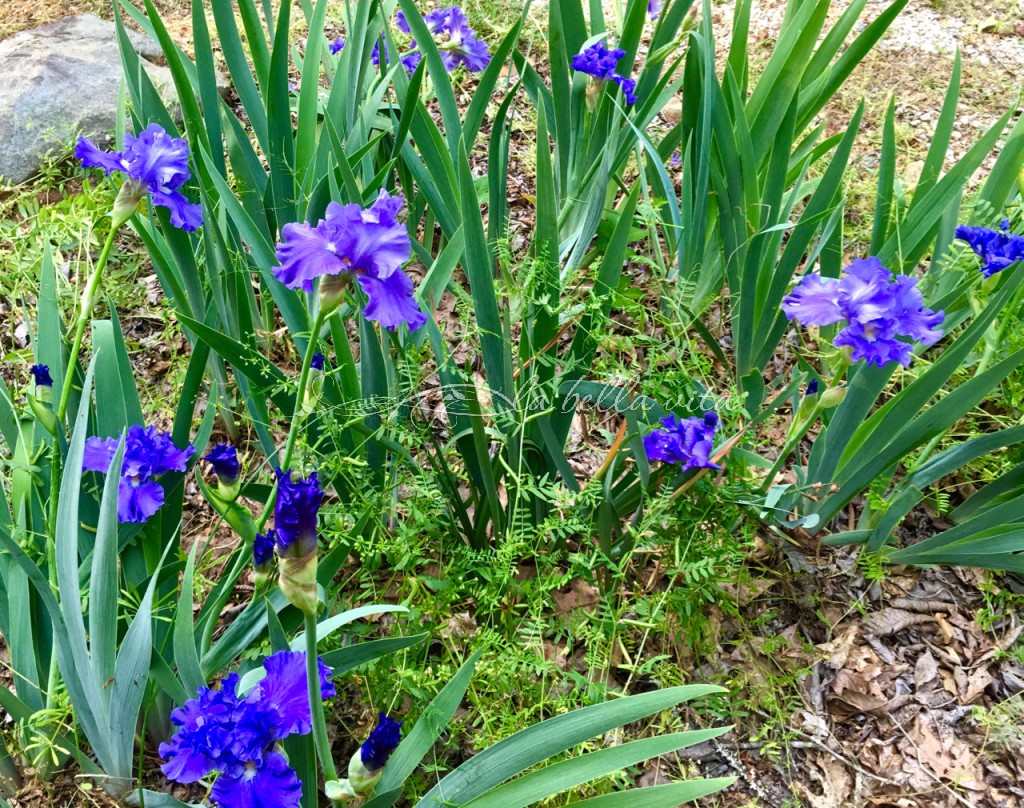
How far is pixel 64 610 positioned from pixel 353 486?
0.43 meters

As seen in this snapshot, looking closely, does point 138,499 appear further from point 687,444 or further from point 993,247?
point 993,247

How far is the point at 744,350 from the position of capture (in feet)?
5.30

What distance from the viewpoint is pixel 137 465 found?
109cm

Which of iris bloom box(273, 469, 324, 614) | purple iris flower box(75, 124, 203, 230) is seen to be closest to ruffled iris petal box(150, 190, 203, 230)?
purple iris flower box(75, 124, 203, 230)

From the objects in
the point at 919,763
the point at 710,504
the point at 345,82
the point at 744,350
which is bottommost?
the point at 919,763

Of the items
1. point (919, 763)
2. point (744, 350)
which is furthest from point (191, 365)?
point (919, 763)

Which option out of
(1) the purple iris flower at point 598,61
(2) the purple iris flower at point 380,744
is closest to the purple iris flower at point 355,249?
(2) the purple iris flower at point 380,744

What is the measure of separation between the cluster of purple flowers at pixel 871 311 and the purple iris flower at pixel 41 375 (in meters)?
1.09

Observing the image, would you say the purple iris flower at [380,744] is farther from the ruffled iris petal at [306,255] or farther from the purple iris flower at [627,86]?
the purple iris flower at [627,86]

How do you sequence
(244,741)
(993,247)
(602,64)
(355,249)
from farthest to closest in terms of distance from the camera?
(602,64)
(993,247)
(355,249)
(244,741)

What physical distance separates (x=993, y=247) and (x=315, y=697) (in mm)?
1247

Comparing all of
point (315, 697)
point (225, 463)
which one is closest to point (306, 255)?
point (225, 463)

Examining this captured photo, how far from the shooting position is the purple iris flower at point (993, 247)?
1264 millimetres

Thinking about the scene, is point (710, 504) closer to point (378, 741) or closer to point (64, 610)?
point (378, 741)
